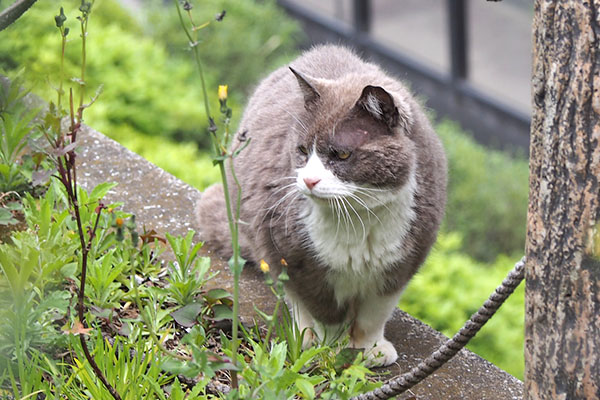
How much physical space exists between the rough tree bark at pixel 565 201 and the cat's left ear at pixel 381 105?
27.2 inches

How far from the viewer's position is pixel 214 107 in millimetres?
6691

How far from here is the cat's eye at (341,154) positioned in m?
2.45

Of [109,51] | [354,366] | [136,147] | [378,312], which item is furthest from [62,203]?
[109,51]

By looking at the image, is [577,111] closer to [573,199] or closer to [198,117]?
[573,199]

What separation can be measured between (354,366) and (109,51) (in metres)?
4.35

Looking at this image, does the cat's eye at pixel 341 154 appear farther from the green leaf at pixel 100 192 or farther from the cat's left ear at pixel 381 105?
the green leaf at pixel 100 192

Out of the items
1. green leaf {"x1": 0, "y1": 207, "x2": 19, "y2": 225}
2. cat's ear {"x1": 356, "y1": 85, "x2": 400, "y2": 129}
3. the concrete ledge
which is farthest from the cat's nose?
green leaf {"x1": 0, "y1": 207, "x2": 19, "y2": 225}

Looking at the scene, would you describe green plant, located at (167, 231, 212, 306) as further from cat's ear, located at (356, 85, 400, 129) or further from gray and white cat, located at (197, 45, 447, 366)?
cat's ear, located at (356, 85, 400, 129)

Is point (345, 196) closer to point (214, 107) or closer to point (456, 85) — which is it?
point (214, 107)

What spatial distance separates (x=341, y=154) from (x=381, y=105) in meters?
0.19

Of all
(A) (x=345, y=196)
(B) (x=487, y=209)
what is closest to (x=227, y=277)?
(A) (x=345, y=196)

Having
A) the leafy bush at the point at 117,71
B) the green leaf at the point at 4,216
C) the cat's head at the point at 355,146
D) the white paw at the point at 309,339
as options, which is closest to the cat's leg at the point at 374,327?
the white paw at the point at 309,339

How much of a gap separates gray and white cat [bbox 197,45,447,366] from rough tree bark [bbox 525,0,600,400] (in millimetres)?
730

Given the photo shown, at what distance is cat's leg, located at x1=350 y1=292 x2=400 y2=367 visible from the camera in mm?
2721
